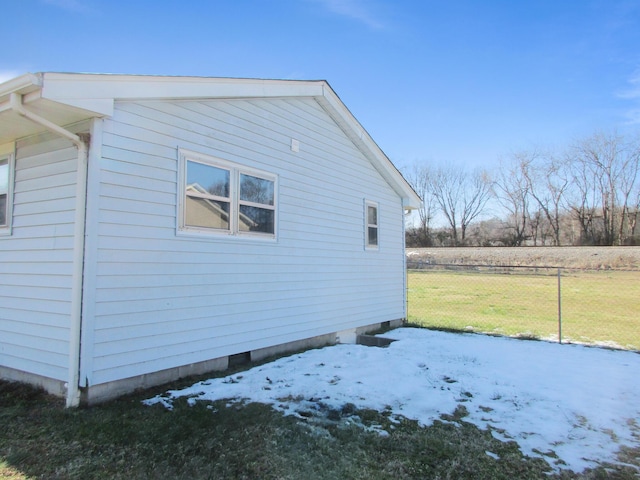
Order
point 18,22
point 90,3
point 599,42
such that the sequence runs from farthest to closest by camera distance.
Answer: point 599,42, point 90,3, point 18,22

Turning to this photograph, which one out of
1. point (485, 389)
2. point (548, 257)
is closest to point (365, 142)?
point (485, 389)

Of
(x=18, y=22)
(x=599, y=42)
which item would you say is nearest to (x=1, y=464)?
(x=18, y=22)

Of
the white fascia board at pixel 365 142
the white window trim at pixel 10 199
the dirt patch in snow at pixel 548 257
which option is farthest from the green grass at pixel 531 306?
the white window trim at pixel 10 199

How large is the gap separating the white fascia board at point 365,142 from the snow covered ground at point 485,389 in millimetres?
4046

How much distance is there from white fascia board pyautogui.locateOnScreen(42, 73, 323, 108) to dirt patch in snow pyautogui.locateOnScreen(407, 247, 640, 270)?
14.8 m

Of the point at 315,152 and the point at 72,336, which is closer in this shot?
the point at 72,336

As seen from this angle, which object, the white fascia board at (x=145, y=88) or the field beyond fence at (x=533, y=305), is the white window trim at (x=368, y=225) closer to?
the field beyond fence at (x=533, y=305)

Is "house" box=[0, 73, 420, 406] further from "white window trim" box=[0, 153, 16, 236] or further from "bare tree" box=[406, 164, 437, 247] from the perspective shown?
"bare tree" box=[406, 164, 437, 247]

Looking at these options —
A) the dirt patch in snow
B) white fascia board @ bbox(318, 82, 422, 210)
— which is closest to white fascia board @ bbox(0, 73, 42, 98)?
white fascia board @ bbox(318, 82, 422, 210)

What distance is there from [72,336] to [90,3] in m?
5.71

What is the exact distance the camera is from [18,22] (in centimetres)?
593

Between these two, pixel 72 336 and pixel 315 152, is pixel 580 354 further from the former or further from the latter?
pixel 72 336

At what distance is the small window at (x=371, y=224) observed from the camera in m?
8.22

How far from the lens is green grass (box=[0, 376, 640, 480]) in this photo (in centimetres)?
260
